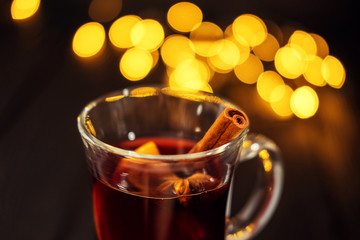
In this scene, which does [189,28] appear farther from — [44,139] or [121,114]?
[121,114]

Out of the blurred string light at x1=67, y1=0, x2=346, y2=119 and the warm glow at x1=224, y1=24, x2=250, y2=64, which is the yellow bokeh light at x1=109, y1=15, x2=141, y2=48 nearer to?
the blurred string light at x1=67, y1=0, x2=346, y2=119

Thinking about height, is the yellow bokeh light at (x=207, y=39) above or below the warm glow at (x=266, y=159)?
above

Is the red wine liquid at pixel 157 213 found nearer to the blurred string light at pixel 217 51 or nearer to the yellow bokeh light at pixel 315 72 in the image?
the blurred string light at pixel 217 51

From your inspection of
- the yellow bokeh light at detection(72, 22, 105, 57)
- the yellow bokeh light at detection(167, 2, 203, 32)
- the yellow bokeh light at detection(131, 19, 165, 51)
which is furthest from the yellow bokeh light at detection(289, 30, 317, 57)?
the yellow bokeh light at detection(72, 22, 105, 57)

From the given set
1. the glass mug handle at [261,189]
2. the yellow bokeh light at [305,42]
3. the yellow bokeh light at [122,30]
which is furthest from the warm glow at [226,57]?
the glass mug handle at [261,189]

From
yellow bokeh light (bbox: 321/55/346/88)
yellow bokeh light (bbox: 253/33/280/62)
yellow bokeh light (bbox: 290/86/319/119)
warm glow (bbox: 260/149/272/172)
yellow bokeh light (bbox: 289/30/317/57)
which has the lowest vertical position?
warm glow (bbox: 260/149/272/172)

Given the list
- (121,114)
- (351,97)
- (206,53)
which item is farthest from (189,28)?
(121,114)

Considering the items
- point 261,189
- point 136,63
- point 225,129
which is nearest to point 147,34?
point 136,63
